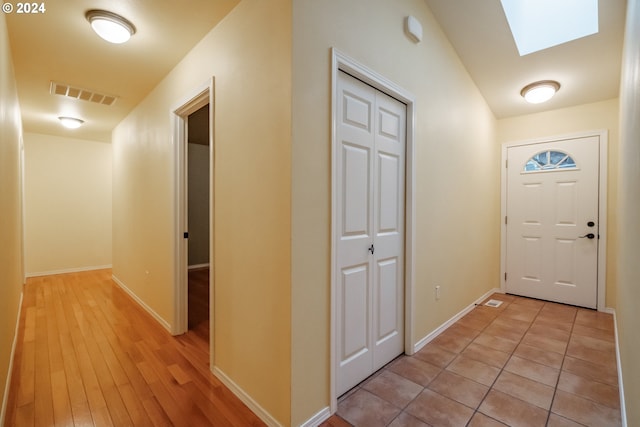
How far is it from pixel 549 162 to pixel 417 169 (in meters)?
2.56

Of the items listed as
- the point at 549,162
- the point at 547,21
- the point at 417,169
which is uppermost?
the point at 547,21

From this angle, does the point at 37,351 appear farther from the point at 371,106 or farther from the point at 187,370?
the point at 371,106

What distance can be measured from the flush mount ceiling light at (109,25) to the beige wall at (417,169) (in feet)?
4.69

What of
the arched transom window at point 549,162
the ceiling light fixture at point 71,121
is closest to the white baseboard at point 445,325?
the arched transom window at point 549,162

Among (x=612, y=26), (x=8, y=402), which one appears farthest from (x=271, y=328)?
Answer: (x=612, y=26)

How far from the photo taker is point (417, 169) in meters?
2.39

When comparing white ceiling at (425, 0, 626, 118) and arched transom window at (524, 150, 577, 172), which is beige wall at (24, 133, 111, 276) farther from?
arched transom window at (524, 150, 577, 172)

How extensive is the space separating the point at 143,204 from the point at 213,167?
6.13 ft

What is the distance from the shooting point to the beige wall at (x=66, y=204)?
4918 mm

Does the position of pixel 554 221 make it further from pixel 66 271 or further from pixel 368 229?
pixel 66 271

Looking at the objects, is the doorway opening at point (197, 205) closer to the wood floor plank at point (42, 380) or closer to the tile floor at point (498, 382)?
the wood floor plank at point (42, 380)

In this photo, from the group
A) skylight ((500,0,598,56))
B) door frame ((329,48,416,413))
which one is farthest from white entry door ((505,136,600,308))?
door frame ((329,48,416,413))

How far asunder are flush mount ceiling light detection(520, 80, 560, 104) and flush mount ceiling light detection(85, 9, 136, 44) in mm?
4018

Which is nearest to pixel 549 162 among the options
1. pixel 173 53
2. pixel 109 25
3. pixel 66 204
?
pixel 173 53
